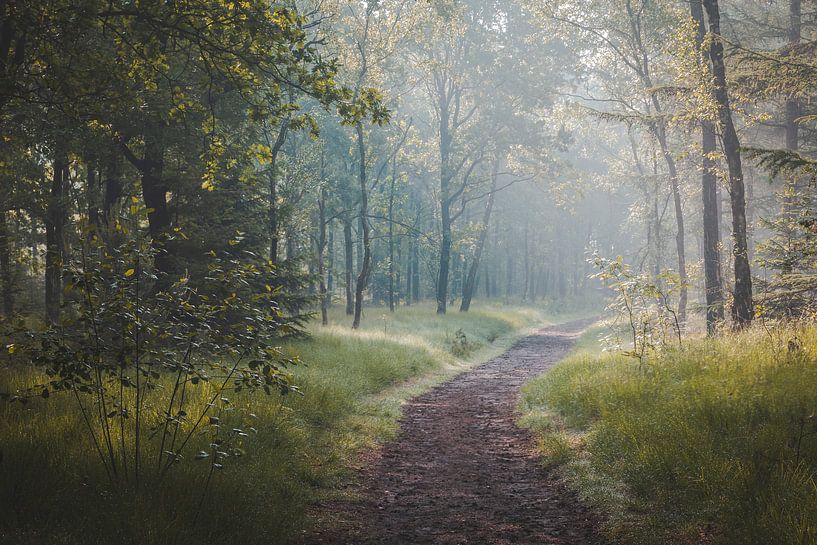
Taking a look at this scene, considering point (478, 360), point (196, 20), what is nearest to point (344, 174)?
point (478, 360)

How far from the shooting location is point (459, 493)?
6.81 meters

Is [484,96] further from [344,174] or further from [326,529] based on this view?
[326,529]

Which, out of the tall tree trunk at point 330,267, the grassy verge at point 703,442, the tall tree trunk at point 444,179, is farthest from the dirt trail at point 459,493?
the tall tree trunk at point 444,179

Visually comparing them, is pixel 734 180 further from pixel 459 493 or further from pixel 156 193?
pixel 156 193

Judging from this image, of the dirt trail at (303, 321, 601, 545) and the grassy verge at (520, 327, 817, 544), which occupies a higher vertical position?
the grassy verge at (520, 327, 817, 544)

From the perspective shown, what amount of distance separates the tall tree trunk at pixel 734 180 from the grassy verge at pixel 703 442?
2179 millimetres

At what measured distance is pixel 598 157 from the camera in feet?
232

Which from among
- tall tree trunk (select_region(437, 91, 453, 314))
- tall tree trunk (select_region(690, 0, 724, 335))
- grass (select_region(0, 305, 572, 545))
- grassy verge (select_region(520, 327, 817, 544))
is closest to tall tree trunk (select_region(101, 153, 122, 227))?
grass (select_region(0, 305, 572, 545))

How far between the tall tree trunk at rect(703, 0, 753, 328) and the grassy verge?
2.18 meters

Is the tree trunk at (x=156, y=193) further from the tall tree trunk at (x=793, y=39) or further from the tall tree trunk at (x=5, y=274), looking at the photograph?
the tall tree trunk at (x=793, y=39)

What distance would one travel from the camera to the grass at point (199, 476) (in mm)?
4289

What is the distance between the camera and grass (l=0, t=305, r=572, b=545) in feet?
14.1

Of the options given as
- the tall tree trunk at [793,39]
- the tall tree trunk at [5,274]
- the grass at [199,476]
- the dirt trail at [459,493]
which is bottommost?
the dirt trail at [459,493]

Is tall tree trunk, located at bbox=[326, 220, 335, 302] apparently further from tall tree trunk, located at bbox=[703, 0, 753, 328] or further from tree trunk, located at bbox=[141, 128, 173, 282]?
tall tree trunk, located at bbox=[703, 0, 753, 328]
